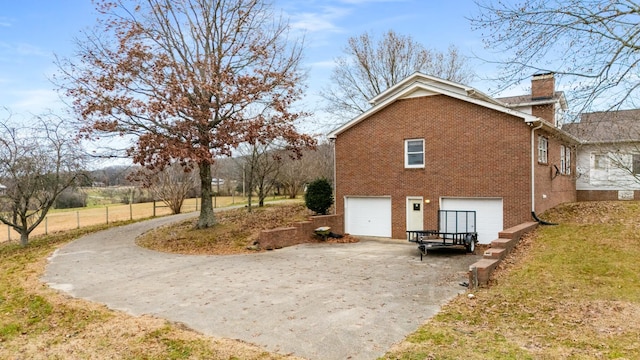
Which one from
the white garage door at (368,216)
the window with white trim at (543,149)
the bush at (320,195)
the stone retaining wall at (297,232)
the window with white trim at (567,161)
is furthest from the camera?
the bush at (320,195)

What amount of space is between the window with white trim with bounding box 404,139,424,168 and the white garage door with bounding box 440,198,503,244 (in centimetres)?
221

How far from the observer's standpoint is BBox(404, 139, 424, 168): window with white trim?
1711 cm

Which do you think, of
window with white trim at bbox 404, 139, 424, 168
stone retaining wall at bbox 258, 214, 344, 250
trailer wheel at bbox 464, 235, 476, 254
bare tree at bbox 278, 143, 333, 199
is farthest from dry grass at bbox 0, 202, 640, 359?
bare tree at bbox 278, 143, 333, 199

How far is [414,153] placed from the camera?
17.3 meters

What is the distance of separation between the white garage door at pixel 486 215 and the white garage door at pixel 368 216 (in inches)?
123

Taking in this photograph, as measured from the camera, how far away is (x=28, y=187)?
17.0 meters

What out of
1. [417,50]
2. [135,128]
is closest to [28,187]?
[135,128]

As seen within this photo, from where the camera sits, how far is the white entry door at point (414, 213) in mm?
17172

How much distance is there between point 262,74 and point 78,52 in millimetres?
7384

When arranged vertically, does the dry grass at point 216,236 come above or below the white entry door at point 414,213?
below

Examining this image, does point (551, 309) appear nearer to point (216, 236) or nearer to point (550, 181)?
point (550, 181)

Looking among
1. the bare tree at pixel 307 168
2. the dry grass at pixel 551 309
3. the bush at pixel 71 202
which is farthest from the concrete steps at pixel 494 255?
the bush at pixel 71 202

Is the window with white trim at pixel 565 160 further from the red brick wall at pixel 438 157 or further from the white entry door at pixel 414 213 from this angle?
the white entry door at pixel 414 213

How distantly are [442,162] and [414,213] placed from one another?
7.93 ft
